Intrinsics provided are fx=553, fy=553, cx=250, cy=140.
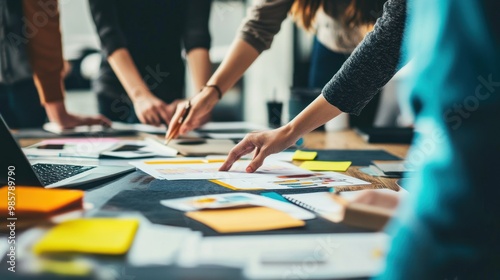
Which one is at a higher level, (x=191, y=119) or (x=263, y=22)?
(x=263, y=22)

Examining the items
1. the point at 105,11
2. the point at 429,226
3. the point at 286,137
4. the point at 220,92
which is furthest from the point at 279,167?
the point at 105,11

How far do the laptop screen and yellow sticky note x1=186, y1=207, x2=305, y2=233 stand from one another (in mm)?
337

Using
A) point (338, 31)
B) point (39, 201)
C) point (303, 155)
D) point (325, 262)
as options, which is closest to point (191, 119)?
point (303, 155)

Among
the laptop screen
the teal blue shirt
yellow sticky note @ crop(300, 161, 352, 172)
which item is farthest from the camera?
yellow sticky note @ crop(300, 161, 352, 172)

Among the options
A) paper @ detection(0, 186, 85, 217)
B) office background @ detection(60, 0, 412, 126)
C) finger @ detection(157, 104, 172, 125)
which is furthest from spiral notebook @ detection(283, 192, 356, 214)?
office background @ detection(60, 0, 412, 126)

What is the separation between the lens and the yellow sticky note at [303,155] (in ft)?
4.88

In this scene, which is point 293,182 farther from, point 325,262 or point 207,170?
point 325,262

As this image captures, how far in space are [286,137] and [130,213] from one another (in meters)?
0.51

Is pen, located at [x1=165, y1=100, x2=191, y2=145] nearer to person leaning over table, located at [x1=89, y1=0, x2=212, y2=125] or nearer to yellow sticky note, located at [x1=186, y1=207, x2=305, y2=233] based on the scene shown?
person leaning over table, located at [x1=89, y1=0, x2=212, y2=125]

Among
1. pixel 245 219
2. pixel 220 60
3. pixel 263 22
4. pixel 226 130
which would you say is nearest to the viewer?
pixel 245 219

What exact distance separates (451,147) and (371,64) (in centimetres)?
60

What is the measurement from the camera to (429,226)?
1.80 ft

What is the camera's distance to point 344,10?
6.08ft

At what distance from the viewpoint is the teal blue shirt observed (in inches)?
21.2
